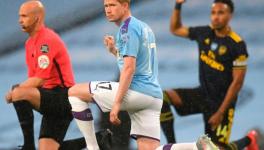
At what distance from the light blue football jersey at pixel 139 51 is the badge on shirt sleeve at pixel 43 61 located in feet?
3.46

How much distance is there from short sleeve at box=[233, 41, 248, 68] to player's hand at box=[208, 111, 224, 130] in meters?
0.45

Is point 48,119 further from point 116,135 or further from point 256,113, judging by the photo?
point 256,113

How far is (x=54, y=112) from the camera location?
7477 millimetres

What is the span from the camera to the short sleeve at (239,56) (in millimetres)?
8453

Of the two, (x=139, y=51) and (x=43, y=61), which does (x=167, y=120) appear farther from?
(x=139, y=51)

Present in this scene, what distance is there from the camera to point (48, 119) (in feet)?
24.7

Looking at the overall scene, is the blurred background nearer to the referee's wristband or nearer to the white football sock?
the referee's wristband

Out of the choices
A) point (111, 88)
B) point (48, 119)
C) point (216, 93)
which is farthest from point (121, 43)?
point (216, 93)

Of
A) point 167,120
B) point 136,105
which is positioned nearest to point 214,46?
point 167,120

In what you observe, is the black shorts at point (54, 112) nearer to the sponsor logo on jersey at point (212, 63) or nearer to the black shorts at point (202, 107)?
the black shorts at point (202, 107)

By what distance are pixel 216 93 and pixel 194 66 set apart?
2.11 feet

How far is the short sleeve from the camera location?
8.45m

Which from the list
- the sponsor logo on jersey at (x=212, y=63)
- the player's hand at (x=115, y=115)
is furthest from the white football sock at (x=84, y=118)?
the sponsor logo on jersey at (x=212, y=63)

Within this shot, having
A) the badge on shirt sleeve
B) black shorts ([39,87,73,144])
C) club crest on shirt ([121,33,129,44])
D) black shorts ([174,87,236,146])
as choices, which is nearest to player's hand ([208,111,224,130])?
black shorts ([174,87,236,146])
